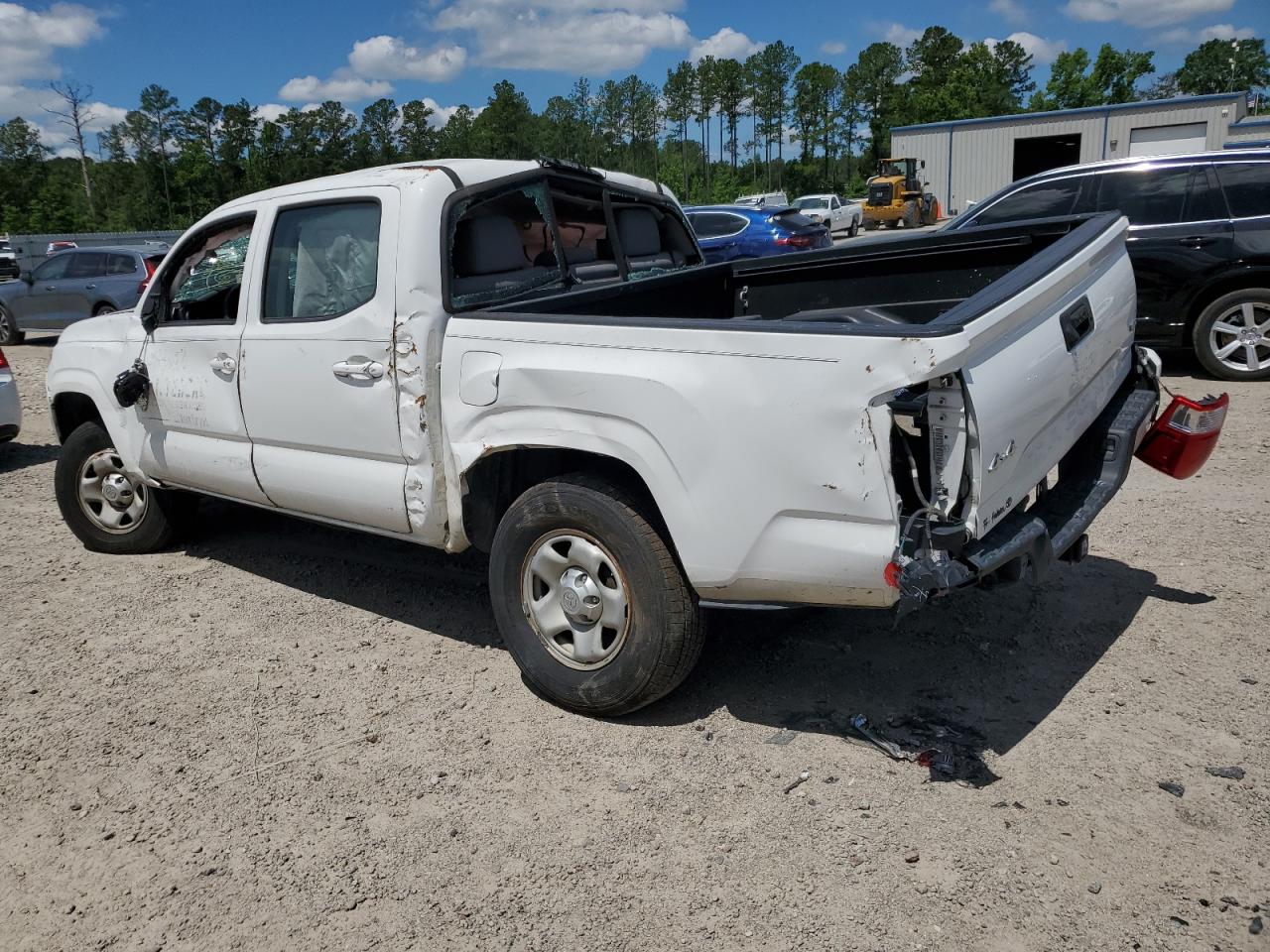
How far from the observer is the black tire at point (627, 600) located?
3.38 meters

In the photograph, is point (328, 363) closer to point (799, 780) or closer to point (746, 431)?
point (746, 431)

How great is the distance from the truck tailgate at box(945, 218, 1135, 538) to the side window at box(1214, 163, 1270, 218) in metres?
5.59

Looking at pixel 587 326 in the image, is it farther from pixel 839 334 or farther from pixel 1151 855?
pixel 1151 855

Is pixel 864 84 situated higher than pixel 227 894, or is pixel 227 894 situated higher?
pixel 864 84

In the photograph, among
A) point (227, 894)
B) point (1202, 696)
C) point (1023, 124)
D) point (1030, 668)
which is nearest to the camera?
point (227, 894)

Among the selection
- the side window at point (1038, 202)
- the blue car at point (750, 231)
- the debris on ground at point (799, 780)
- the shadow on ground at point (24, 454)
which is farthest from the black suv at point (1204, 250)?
the shadow on ground at point (24, 454)

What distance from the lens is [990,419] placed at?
2.82 m

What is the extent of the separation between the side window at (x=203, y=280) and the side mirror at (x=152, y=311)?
1.2 inches

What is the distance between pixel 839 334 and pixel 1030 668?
1.86m

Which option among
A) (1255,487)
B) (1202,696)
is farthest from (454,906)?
(1255,487)

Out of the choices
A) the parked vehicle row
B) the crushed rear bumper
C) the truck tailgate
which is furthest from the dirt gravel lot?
the parked vehicle row

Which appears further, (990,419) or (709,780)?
(709,780)

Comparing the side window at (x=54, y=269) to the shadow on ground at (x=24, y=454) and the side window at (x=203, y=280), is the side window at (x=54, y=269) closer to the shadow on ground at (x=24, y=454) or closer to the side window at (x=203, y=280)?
the shadow on ground at (x=24, y=454)

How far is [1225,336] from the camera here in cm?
852
